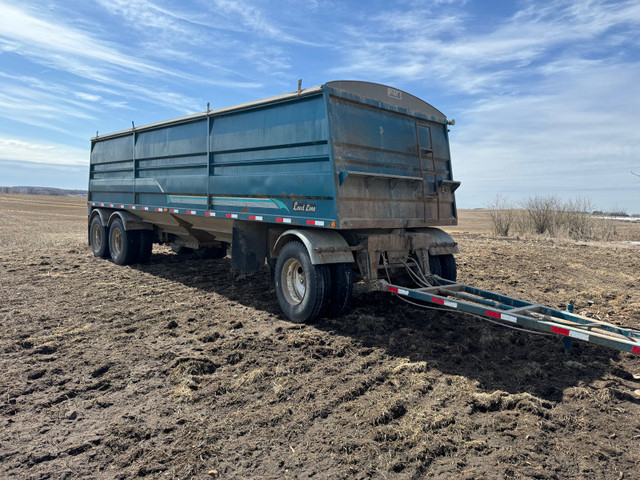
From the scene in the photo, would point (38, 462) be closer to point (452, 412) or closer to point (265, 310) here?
point (452, 412)

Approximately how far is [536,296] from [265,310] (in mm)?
4434

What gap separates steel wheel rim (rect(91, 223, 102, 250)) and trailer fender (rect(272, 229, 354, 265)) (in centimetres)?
756

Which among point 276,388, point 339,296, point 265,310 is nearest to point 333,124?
point 339,296

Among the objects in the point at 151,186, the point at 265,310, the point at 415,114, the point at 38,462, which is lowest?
the point at 38,462

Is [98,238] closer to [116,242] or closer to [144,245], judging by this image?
[116,242]

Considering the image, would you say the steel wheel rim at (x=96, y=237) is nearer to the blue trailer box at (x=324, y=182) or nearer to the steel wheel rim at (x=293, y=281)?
the blue trailer box at (x=324, y=182)

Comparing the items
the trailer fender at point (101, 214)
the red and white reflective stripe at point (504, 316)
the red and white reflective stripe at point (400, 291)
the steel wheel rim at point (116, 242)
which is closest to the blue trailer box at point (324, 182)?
the red and white reflective stripe at point (400, 291)

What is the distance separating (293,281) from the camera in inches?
243

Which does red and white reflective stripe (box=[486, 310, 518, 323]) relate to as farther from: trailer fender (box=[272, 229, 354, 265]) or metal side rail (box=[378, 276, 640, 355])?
trailer fender (box=[272, 229, 354, 265])

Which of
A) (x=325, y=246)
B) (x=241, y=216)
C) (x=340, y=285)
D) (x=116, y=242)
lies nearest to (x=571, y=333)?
(x=340, y=285)

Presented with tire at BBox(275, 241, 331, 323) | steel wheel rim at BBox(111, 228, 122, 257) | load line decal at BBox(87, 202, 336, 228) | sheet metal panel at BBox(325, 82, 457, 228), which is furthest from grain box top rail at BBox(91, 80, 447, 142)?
steel wheel rim at BBox(111, 228, 122, 257)

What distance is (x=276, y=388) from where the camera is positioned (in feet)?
12.9

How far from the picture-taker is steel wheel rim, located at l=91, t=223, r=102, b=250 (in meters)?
11.6

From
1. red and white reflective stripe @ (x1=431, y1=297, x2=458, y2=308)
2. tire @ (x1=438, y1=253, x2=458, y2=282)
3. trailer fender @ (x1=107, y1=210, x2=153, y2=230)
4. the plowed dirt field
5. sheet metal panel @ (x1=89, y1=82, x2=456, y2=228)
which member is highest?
sheet metal panel @ (x1=89, y1=82, x2=456, y2=228)
